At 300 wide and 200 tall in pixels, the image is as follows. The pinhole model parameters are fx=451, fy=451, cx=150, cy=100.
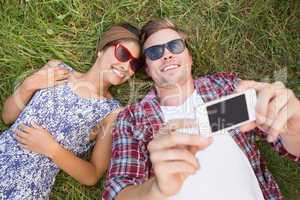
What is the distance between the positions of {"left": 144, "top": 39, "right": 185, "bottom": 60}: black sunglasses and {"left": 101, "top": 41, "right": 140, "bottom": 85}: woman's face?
0.17 metres

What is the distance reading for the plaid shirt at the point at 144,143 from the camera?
2.60m

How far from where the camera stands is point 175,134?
1.58 m

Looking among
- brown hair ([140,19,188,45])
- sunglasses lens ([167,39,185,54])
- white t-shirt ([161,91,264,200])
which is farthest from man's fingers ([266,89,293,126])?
brown hair ([140,19,188,45])

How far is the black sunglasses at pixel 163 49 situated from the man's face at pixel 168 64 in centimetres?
2

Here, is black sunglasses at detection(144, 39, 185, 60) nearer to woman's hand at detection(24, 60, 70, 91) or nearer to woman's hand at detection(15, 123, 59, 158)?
woman's hand at detection(24, 60, 70, 91)

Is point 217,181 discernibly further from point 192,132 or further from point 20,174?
point 20,174

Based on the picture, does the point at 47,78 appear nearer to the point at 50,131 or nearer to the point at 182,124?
the point at 50,131

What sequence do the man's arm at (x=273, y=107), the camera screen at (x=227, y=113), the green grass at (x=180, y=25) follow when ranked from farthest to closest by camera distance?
the green grass at (x=180, y=25), the man's arm at (x=273, y=107), the camera screen at (x=227, y=113)

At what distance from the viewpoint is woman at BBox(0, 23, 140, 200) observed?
2957 millimetres

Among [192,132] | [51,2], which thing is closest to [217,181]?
[192,132]

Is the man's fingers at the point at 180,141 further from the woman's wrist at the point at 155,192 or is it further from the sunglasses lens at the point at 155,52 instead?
the sunglasses lens at the point at 155,52

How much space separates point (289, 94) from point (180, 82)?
1068mm

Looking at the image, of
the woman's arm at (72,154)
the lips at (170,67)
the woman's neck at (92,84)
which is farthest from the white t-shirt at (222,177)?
the woman's neck at (92,84)

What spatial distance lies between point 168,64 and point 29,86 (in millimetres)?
1007
